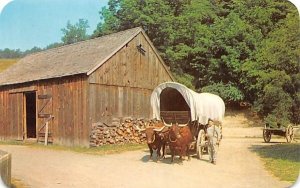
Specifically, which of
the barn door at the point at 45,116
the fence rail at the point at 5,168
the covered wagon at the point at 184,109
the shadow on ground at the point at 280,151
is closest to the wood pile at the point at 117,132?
the covered wagon at the point at 184,109

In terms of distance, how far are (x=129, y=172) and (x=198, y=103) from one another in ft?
4.89

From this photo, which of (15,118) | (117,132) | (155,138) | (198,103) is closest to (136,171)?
(117,132)

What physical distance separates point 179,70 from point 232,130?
38.1 inches

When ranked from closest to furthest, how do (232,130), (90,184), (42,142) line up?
(90,184) < (232,130) < (42,142)

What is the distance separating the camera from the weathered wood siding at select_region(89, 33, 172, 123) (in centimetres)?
713

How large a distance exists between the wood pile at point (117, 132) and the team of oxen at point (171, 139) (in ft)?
0.55

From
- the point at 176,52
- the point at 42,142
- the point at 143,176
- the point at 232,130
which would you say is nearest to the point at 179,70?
the point at 176,52

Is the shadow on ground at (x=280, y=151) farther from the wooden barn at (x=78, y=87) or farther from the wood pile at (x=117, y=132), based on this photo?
the wood pile at (x=117, y=132)

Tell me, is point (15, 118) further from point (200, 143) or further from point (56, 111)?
point (200, 143)

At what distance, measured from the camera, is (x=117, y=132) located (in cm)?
711

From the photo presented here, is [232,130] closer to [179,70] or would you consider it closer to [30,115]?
[179,70]

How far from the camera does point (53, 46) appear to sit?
19.9 feet

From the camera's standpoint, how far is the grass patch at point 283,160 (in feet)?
19.2

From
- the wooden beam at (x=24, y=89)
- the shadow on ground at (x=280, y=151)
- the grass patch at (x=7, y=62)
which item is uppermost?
the grass patch at (x=7, y=62)
